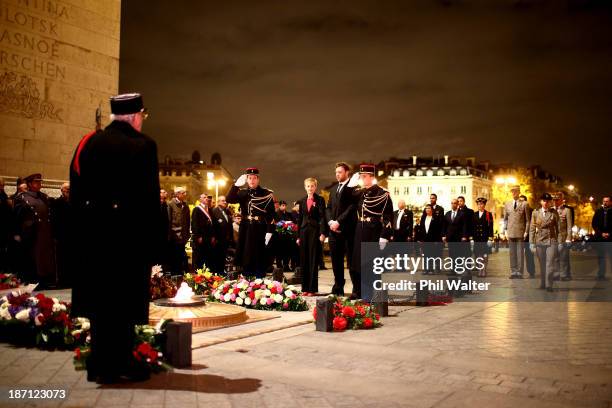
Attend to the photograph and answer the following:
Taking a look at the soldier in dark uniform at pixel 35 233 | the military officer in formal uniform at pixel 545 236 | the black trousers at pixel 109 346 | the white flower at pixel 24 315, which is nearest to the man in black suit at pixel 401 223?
the military officer in formal uniform at pixel 545 236

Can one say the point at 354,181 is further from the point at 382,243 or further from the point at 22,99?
the point at 22,99

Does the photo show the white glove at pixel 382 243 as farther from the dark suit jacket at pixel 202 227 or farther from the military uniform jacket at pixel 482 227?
the military uniform jacket at pixel 482 227

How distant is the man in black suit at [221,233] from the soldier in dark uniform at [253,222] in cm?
203

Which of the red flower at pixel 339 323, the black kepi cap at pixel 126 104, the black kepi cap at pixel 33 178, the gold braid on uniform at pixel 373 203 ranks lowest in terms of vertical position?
the red flower at pixel 339 323

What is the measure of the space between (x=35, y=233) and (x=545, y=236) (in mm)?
12046

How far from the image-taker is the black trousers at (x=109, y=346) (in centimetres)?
543

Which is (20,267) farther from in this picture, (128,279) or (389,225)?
(128,279)

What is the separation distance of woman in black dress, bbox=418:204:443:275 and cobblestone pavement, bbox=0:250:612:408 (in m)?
10.8

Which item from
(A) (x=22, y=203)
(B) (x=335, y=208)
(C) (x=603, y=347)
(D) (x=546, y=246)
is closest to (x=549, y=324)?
(C) (x=603, y=347)

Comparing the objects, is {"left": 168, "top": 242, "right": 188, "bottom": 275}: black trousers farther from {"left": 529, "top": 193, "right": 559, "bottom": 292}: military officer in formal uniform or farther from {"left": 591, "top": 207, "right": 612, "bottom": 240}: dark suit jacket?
{"left": 591, "top": 207, "right": 612, "bottom": 240}: dark suit jacket

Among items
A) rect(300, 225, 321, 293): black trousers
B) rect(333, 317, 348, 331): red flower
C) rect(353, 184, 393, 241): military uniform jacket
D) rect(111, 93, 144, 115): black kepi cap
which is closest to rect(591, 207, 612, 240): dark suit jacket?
rect(353, 184, 393, 241): military uniform jacket

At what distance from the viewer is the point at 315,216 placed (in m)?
13.3

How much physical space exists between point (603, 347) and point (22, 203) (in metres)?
11.1

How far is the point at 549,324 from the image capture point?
31.7 feet
